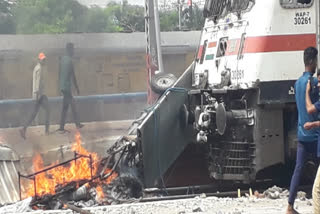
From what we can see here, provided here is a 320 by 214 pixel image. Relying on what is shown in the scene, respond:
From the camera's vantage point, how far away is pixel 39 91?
15336 mm

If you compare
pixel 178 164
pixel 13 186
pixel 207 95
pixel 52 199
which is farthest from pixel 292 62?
pixel 13 186

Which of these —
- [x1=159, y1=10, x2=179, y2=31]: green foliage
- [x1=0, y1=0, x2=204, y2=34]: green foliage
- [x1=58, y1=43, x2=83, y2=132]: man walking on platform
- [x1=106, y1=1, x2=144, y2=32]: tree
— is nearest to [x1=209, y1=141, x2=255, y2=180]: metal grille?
[x1=58, y1=43, x2=83, y2=132]: man walking on platform

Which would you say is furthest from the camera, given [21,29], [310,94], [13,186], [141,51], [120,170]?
[141,51]

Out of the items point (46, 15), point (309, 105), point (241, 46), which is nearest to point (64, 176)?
point (241, 46)

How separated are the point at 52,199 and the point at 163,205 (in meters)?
1.92

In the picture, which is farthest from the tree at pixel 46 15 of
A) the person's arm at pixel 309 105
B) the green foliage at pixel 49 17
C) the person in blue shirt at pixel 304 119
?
the person's arm at pixel 309 105

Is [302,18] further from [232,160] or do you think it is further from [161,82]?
[161,82]

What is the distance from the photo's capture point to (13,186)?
31.7ft

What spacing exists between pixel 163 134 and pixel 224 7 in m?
2.00

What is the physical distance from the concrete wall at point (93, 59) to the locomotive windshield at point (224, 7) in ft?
19.9

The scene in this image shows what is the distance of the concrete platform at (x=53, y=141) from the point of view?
12312mm

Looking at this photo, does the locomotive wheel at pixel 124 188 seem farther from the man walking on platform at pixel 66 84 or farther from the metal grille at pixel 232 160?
the man walking on platform at pixel 66 84

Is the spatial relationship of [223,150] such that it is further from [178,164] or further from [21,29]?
[21,29]

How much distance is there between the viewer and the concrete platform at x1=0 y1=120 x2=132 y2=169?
12.3 metres
